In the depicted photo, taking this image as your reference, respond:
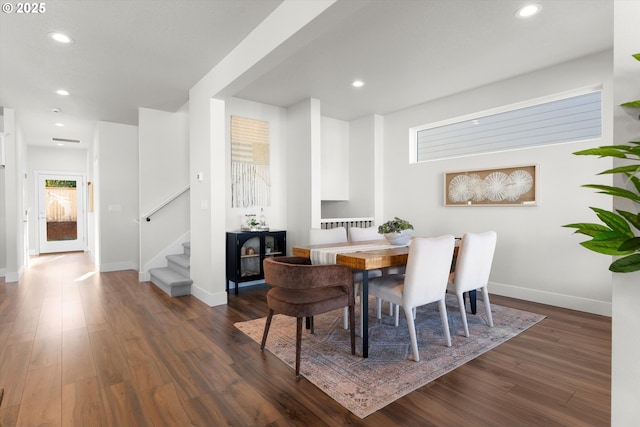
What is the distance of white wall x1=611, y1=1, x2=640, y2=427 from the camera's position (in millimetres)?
1014

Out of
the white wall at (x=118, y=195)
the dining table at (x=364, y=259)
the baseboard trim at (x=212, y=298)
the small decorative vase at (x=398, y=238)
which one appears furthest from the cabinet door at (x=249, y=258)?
the white wall at (x=118, y=195)

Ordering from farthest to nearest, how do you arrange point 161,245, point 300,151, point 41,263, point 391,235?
point 41,263 < point 161,245 < point 300,151 < point 391,235

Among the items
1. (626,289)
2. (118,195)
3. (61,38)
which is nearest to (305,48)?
(61,38)

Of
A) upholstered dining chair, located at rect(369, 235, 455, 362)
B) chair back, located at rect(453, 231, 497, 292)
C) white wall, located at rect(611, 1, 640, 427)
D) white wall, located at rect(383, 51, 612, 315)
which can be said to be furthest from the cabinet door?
white wall, located at rect(611, 1, 640, 427)

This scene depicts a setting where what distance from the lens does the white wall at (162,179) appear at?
5.15 metres

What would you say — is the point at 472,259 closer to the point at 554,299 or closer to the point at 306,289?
the point at 306,289

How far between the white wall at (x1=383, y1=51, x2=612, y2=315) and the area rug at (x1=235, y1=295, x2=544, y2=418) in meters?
0.61

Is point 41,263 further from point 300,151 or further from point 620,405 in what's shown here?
point 620,405

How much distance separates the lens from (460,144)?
4.54 m

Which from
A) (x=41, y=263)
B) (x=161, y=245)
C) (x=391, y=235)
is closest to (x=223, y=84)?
(x=391, y=235)

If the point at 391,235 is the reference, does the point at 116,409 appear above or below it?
below

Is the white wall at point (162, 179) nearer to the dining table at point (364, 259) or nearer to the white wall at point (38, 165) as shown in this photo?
the dining table at point (364, 259)

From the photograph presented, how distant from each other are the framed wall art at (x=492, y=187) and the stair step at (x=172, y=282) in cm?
367

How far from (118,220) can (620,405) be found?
6605mm
